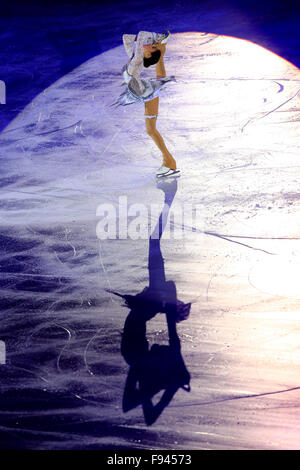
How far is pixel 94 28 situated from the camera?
9359mm

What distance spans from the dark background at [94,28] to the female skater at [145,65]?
2.79 m

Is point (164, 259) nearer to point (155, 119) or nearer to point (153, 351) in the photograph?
point (153, 351)

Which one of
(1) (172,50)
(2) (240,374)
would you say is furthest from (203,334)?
(1) (172,50)

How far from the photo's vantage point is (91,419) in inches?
115

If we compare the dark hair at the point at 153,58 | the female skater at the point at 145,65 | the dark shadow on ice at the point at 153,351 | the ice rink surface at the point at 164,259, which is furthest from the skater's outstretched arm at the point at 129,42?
the dark shadow on ice at the point at 153,351

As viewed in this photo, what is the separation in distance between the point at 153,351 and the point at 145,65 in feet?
9.24

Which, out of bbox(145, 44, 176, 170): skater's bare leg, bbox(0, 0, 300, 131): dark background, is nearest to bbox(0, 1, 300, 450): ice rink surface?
bbox(145, 44, 176, 170): skater's bare leg

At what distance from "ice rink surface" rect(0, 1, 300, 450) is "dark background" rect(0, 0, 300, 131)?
0.62 m

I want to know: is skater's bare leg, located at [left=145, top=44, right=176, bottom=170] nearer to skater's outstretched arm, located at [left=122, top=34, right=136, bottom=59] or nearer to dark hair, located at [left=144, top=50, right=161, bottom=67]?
dark hair, located at [left=144, top=50, right=161, bottom=67]

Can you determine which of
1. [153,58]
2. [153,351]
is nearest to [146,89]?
[153,58]
